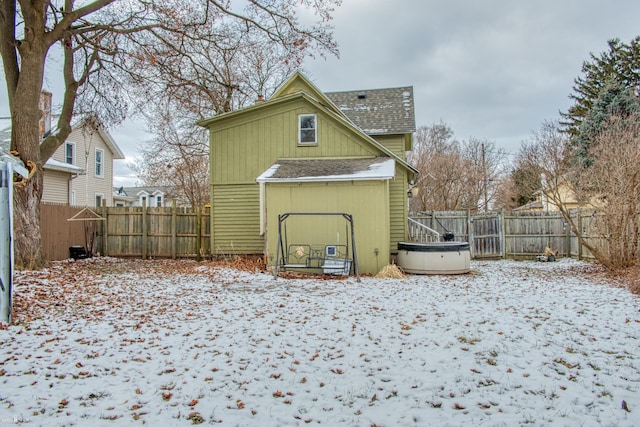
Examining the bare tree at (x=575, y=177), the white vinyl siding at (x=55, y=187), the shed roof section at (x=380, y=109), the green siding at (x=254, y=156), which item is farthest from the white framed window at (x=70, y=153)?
the bare tree at (x=575, y=177)

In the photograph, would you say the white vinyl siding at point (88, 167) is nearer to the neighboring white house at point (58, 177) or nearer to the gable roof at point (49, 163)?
the neighboring white house at point (58, 177)

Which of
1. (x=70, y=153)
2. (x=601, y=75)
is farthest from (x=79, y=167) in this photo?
(x=601, y=75)

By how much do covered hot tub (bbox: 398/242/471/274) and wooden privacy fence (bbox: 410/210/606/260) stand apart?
456 centimetres

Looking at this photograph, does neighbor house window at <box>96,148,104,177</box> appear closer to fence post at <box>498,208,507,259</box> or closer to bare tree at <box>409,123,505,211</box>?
bare tree at <box>409,123,505,211</box>

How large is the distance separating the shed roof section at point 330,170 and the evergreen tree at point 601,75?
22.0 meters

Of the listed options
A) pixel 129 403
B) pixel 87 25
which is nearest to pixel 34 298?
pixel 129 403

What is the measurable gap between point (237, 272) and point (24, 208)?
17.7ft

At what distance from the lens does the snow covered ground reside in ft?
10.6

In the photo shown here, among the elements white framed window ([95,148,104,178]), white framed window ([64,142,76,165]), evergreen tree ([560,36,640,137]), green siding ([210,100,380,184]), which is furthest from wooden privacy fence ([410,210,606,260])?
white framed window ([95,148,104,178])

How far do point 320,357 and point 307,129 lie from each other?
30.8 ft

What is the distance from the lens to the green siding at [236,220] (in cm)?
1304

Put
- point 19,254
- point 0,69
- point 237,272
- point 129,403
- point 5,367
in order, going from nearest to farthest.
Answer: point 129,403
point 5,367
point 19,254
point 237,272
point 0,69

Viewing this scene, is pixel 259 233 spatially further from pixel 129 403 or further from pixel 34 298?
pixel 129 403

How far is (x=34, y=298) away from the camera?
6988 millimetres
